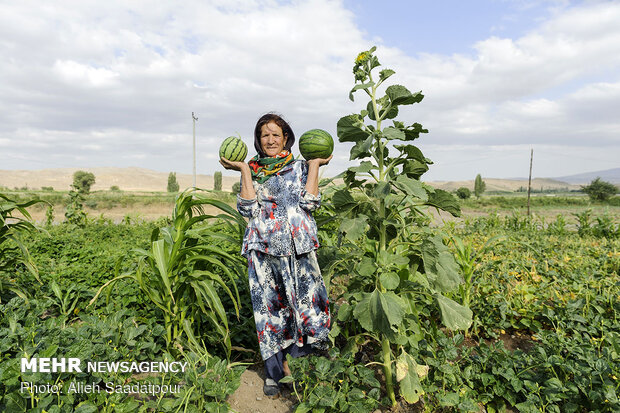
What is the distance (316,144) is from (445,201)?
84cm

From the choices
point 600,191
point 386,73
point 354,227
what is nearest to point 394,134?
point 386,73

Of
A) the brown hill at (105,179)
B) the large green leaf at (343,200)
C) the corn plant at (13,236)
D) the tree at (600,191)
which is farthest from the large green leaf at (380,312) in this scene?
the brown hill at (105,179)

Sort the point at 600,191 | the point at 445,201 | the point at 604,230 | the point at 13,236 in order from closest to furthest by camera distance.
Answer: the point at 445,201
the point at 13,236
the point at 604,230
the point at 600,191

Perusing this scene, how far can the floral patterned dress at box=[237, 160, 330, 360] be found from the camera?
211cm

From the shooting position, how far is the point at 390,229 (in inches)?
75.4

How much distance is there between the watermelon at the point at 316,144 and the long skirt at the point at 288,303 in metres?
0.64

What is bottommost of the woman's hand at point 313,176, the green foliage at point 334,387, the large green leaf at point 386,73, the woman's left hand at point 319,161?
the green foliage at point 334,387

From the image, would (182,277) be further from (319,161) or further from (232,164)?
(319,161)

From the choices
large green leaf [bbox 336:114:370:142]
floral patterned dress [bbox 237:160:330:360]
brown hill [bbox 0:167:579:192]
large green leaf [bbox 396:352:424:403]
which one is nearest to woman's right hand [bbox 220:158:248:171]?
floral patterned dress [bbox 237:160:330:360]

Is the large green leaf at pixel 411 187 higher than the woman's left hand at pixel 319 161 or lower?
lower

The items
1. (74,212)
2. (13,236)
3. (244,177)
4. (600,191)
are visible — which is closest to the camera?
(244,177)

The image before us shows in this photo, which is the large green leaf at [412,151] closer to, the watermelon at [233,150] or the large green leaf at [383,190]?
the large green leaf at [383,190]

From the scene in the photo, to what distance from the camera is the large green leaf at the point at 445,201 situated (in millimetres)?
1777

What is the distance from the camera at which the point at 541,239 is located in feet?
19.4
